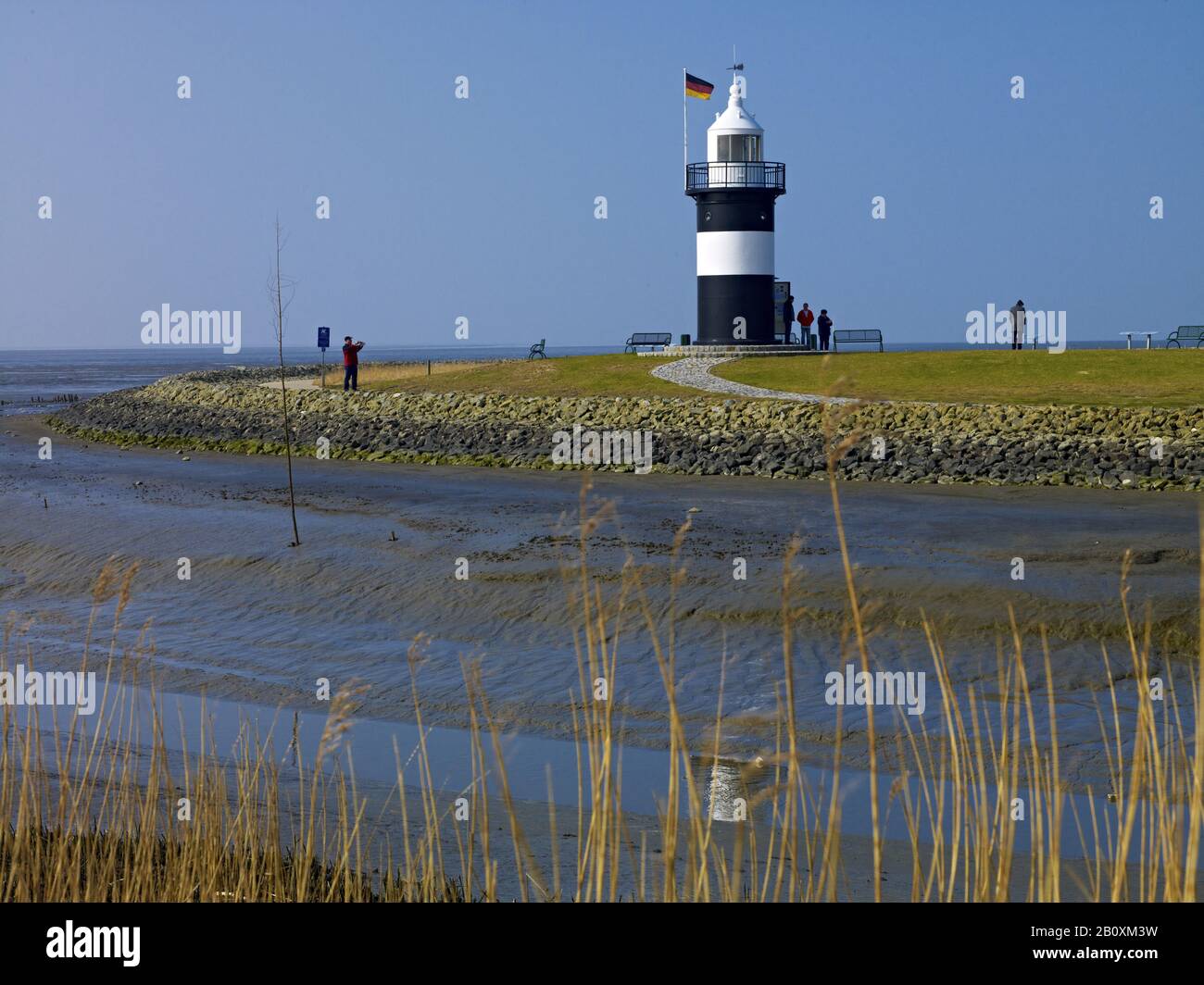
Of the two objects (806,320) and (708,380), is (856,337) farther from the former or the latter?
(708,380)

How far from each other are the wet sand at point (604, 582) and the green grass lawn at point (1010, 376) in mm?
7116

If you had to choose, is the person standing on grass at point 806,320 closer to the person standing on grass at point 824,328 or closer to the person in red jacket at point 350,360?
the person standing on grass at point 824,328

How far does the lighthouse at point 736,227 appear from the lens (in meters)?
37.5

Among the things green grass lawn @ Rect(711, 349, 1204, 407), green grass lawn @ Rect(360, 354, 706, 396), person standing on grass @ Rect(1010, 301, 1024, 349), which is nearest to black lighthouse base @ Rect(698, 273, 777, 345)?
green grass lawn @ Rect(360, 354, 706, 396)

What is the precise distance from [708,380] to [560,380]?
4039 mm

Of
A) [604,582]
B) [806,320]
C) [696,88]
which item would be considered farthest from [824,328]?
[604,582]

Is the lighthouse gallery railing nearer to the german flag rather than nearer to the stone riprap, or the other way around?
the german flag

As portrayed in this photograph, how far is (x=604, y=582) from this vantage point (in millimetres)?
13477

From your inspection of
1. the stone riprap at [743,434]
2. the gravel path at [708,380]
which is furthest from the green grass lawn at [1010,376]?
the stone riprap at [743,434]

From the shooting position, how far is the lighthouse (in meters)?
37.5

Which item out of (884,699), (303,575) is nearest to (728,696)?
(884,699)
